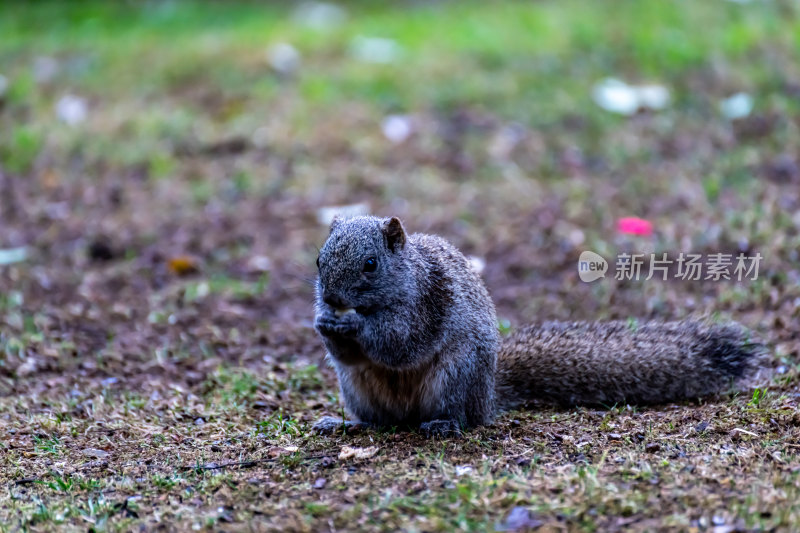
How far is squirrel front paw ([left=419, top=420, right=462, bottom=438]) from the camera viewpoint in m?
4.28

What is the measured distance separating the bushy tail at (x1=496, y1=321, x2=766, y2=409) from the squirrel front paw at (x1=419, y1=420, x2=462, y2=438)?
0.40m

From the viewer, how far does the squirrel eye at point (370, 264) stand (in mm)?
4160

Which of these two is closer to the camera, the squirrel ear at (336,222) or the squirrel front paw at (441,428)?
the squirrel front paw at (441,428)

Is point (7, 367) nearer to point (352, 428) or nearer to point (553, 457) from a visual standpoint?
point (352, 428)

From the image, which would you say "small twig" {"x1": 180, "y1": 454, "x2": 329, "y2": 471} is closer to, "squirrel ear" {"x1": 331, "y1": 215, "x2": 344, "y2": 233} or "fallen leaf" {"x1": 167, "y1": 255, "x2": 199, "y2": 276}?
"squirrel ear" {"x1": 331, "y1": 215, "x2": 344, "y2": 233}

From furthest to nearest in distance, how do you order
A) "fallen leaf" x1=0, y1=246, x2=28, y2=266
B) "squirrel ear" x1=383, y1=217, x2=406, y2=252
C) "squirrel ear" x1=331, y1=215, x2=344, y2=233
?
"fallen leaf" x1=0, y1=246, x2=28, y2=266
"squirrel ear" x1=331, y1=215, x2=344, y2=233
"squirrel ear" x1=383, y1=217, x2=406, y2=252

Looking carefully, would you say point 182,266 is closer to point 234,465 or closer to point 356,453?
point 234,465

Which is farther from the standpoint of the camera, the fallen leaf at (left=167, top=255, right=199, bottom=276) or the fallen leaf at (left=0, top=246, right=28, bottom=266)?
the fallen leaf at (left=0, top=246, right=28, bottom=266)

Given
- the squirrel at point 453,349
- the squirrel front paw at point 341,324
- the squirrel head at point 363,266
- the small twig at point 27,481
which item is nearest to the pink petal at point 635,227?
the squirrel at point 453,349

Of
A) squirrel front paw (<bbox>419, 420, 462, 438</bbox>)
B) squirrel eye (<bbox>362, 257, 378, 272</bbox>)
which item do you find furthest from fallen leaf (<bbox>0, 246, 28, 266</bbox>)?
squirrel front paw (<bbox>419, 420, 462, 438</bbox>)

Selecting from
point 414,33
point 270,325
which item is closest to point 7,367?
point 270,325

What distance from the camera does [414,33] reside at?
1139 cm

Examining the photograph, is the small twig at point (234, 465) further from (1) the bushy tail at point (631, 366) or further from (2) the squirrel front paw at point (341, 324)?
(1) the bushy tail at point (631, 366)

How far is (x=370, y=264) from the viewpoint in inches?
164
